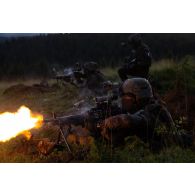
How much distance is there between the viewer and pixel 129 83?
34.7 feet

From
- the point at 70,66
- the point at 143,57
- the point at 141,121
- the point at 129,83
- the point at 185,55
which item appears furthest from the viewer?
the point at 70,66

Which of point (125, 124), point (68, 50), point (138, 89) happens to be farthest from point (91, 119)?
point (68, 50)

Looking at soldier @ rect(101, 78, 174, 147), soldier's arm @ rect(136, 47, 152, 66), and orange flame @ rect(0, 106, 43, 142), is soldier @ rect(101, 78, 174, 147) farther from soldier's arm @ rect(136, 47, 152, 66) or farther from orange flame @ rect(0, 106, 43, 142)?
soldier's arm @ rect(136, 47, 152, 66)

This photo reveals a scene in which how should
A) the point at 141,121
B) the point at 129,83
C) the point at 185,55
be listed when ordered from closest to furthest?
1. the point at 141,121
2. the point at 129,83
3. the point at 185,55

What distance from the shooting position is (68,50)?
45.3ft

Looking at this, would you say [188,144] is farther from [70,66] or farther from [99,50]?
[70,66]

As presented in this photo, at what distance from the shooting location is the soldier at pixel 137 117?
9648 millimetres

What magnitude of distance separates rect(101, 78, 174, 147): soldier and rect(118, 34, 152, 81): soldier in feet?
7.69

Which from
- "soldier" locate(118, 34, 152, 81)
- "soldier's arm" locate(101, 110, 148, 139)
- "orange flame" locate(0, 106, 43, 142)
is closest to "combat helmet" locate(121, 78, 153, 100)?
"soldier's arm" locate(101, 110, 148, 139)

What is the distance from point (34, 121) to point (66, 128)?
76cm

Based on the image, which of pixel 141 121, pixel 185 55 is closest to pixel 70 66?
pixel 185 55

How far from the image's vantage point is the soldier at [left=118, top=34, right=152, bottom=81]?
13.0 meters

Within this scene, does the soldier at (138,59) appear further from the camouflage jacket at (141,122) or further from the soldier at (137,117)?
the camouflage jacket at (141,122)

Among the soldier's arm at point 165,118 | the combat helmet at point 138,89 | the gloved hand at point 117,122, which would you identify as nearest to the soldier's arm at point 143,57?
the combat helmet at point 138,89
